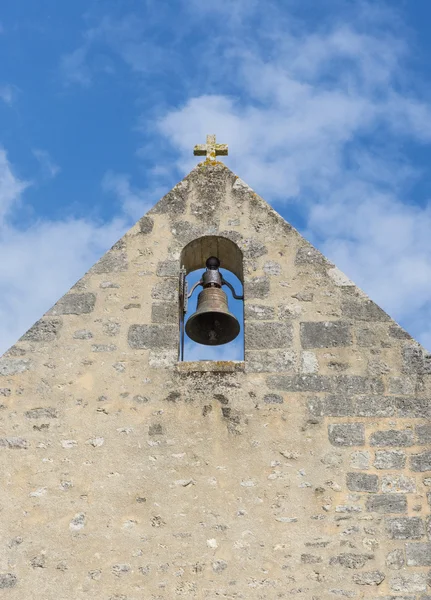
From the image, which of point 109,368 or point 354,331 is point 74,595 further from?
point 354,331

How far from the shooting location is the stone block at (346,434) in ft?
21.5

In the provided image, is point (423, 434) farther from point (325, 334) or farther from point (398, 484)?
point (325, 334)

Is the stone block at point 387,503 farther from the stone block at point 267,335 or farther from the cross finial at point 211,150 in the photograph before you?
the cross finial at point 211,150

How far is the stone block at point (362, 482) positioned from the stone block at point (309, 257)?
181 centimetres

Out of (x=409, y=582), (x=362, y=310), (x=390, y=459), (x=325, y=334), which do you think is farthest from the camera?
(x=362, y=310)

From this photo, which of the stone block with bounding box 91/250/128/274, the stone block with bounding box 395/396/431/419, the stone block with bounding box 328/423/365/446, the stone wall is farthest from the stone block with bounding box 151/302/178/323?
the stone block with bounding box 395/396/431/419

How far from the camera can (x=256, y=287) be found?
24.3 ft

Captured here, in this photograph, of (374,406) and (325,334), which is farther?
(325,334)

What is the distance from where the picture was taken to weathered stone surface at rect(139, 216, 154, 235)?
305 inches

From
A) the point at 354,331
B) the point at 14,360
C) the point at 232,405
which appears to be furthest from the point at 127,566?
the point at 354,331

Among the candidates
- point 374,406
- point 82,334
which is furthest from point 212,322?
point 374,406

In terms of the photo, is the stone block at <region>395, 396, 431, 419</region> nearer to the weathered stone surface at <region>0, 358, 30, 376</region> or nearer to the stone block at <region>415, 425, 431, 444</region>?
the stone block at <region>415, 425, 431, 444</region>

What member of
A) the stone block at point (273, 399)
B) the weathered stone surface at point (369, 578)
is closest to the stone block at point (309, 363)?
the stone block at point (273, 399)

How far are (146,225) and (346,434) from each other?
240cm
